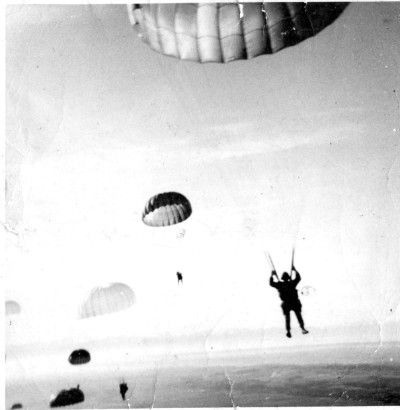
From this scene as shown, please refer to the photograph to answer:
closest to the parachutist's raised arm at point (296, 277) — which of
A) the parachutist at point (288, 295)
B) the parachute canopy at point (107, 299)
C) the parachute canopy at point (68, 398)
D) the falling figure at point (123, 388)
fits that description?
the parachutist at point (288, 295)

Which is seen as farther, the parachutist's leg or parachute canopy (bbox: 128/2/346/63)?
the parachutist's leg

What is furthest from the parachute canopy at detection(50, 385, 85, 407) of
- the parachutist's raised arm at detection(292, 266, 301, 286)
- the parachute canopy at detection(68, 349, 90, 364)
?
the parachutist's raised arm at detection(292, 266, 301, 286)

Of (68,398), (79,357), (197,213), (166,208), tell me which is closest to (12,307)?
(79,357)

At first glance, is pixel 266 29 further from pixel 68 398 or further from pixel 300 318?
pixel 68 398

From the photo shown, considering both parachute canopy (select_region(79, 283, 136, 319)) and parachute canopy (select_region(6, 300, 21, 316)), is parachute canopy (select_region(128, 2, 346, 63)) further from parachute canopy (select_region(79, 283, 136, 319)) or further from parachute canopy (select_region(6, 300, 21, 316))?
parachute canopy (select_region(6, 300, 21, 316))

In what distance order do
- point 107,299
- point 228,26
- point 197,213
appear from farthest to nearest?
point 197,213
point 107,299
point 228,26

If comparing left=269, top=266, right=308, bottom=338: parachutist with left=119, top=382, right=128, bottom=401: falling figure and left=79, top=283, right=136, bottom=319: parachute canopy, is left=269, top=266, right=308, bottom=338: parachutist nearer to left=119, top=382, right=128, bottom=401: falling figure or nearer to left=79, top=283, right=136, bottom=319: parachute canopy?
left=79, top=283, right=136, bottom=319: parachute canopy

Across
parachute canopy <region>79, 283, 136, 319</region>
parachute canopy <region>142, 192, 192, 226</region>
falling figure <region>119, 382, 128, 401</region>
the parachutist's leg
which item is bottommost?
falling figure <region>119, 382, 128, 401</region>

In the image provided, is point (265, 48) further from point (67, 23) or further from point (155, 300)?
point (155, 300)

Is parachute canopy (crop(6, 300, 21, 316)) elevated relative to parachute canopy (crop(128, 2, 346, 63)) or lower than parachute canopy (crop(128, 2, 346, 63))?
lower
